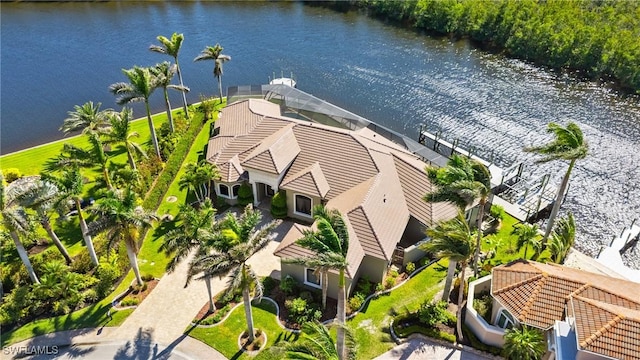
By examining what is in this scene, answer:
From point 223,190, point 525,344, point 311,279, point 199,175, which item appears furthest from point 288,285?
point 525,344

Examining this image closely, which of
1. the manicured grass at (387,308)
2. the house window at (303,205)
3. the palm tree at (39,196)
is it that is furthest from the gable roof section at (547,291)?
the palm tree at (39,196)

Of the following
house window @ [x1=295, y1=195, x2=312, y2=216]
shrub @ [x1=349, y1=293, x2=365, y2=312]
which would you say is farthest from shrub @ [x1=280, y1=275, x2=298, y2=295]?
house window @ [x1=295, y1=195, x2=312, y2=216]

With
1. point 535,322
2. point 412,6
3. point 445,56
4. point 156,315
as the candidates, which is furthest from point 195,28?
point 535,322

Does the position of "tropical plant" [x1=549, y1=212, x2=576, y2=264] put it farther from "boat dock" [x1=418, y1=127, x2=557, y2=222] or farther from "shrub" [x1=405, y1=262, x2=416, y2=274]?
"shrub" [x1=405, y1=262, x2=416, y2=274]

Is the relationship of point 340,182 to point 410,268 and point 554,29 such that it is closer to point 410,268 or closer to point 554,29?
point 410,268

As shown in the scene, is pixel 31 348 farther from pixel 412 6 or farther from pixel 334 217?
pixel 412 6

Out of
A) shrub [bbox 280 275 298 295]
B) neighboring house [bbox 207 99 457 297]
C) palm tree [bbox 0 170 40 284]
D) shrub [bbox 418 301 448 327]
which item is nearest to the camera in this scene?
palm tree [bbox 0 170 40 284]
